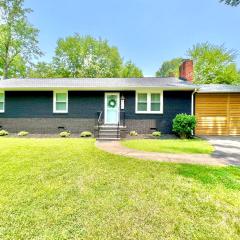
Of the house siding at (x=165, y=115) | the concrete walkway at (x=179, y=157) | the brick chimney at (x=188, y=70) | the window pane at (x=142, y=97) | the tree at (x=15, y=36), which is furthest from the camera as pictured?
the tree at (x=15, y=36)

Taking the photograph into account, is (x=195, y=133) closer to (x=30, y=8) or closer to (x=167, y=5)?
(x=167, y=5)

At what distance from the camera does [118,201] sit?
353cm

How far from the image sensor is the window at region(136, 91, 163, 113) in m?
12.8

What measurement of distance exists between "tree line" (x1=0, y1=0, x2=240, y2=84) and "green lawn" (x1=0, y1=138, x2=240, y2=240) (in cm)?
2008

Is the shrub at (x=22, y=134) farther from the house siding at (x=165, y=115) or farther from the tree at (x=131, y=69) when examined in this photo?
the tree at (x=131, y=69)

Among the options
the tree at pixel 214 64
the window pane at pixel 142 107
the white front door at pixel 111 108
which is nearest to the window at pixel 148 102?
the window pane at pixel 142 107

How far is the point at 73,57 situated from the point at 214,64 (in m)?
24.8

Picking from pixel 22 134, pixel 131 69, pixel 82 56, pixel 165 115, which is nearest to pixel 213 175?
pixel 165 115

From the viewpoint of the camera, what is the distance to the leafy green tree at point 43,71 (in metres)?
35.2

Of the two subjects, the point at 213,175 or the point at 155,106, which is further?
the point at 155,106

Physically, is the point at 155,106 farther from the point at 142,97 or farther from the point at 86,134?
the point at 86,134

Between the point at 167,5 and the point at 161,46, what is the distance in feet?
80.0

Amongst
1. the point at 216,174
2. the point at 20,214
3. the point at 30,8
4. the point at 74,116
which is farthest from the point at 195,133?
the point at 30,8

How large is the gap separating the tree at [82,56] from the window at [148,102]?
77.4ft
